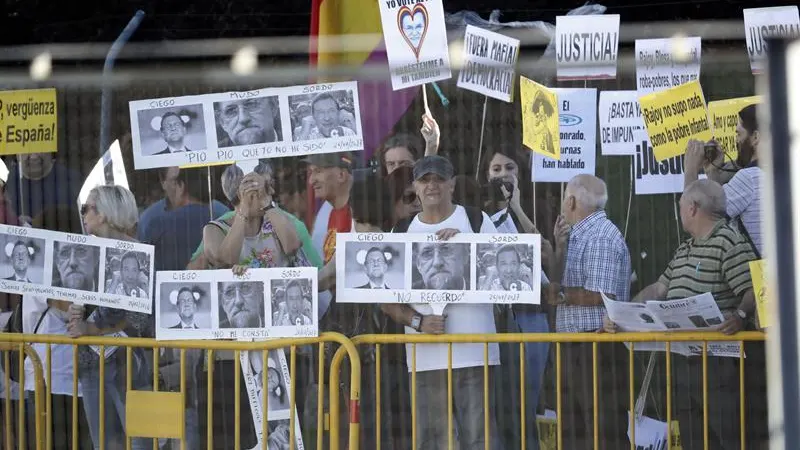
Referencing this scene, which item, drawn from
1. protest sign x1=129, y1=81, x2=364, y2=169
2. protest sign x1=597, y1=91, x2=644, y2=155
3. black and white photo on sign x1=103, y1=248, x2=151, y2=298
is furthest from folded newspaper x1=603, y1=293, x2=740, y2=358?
black and white photo on sign x1=103, y1=248, x2=151, y2=298

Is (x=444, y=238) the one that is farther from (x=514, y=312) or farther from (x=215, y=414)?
(x=215, y=414)

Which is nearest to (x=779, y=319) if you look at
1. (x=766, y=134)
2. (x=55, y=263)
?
(x=766, y=134)

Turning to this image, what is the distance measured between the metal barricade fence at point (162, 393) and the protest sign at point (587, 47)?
177 cm

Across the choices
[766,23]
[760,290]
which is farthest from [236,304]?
[766,23]

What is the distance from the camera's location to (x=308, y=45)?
6.20m

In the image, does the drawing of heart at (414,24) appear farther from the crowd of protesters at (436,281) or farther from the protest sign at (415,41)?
the crowd of protesters at (436,281)

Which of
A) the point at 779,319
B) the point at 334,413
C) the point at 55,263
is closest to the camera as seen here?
the point at 779,319

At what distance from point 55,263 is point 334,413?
5.66ft

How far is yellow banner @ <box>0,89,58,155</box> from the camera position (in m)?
6.26

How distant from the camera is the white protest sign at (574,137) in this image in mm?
5922

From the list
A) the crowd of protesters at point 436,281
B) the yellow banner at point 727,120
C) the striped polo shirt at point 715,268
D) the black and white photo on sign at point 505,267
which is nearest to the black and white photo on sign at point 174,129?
the crowd of protesters at point 436,281

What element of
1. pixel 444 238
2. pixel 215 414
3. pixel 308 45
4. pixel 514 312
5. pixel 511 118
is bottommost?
pixel 215 414

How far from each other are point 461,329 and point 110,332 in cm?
187

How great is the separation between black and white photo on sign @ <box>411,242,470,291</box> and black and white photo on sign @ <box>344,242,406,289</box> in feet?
0.25
